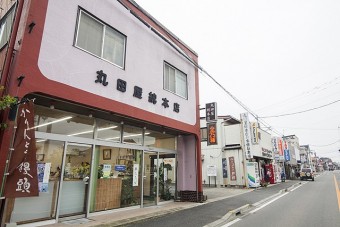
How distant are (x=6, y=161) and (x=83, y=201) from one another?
3.40 meters

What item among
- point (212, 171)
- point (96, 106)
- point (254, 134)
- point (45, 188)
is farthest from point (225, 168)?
point (45, 188)

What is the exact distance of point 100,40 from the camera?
27.4 ft

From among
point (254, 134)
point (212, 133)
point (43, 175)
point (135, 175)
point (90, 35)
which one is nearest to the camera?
point (43, 175)

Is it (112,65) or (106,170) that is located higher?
(112,65)

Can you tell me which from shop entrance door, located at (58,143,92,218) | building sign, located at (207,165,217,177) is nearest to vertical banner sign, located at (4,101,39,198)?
shop entrance door, located at (58,143,92,218)

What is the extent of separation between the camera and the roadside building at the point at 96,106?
6.29 meters

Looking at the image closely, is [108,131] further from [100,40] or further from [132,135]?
[100,40]

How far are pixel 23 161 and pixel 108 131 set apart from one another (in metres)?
3.90

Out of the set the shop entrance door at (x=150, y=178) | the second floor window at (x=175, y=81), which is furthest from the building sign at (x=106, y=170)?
the second floor window at (x=175, y=81)

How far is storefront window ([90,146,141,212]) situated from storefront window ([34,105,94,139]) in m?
0.91

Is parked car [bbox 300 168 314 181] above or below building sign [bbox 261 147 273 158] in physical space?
below

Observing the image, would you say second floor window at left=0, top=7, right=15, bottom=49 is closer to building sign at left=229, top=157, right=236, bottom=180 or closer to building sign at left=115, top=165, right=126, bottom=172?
building sign at left=115, top=165, right=126, bottom=172

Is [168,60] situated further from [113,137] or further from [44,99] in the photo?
[44,99]

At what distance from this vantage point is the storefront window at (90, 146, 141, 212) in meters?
8.59
